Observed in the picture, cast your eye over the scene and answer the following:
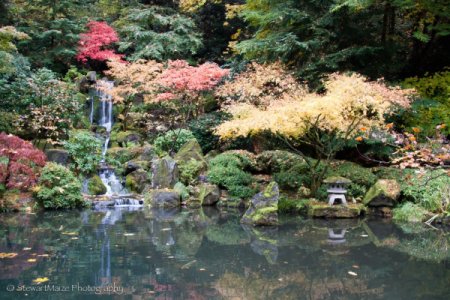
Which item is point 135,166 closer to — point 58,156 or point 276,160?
point 58,156

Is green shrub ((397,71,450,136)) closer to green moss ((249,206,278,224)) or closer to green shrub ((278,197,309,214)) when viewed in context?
green shrub ((278,197,309,214))

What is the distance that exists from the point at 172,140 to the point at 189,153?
177cm

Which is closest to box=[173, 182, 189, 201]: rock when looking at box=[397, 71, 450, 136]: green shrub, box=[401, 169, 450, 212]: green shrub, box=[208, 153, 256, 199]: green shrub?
box=[208, 153, 256, 199]: green shrub

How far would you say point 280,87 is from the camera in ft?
44.4

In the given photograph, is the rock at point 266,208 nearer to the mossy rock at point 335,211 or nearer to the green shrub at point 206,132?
the mossy rock at point 335,211

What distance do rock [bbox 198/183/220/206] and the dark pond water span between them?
8.12 feet

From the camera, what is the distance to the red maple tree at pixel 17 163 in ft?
35.7

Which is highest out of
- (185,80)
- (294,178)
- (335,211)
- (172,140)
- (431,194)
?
(185,80)

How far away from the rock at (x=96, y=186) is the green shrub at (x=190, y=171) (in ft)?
8.10

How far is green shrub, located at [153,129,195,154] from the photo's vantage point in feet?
51.4

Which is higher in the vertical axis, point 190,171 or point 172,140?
point 172,140

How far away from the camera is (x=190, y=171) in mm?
13406

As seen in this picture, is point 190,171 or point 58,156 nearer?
point 58,156

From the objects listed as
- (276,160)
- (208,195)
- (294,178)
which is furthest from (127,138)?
(294,178)
